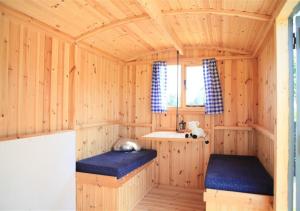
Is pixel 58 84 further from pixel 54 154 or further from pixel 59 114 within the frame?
A: pixel 54 154

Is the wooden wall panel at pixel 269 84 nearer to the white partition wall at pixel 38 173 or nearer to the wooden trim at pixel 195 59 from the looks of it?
the wooden trim at pixel 195 59

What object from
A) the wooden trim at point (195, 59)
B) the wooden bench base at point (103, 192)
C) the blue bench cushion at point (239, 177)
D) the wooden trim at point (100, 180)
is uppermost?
the wooden trim at point (195, 59)

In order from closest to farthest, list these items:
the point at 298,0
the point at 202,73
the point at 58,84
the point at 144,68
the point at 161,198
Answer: the point at 298,0
the point at 58,84
the point at 161,198
the point at 202,73
the point at 144,68

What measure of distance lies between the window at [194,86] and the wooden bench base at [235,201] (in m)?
1.94

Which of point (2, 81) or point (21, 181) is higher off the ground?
point (2, 81)

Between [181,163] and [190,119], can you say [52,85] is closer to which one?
[190,119]

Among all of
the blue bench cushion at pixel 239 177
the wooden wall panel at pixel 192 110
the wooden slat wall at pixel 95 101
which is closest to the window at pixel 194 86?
the wooden wall panel at pixel 192 110

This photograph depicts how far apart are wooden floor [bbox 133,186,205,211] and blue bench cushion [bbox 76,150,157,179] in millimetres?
603

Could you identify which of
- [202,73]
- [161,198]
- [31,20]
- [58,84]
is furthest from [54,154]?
[202,73]

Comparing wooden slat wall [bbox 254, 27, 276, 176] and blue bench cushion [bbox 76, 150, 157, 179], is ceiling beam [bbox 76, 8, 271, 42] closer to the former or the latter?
wooden slat wall [bbox 254, 27, 276, 176]

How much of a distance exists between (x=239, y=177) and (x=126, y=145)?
2.03 m

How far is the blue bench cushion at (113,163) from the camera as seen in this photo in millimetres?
2940

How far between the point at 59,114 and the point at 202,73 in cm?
256

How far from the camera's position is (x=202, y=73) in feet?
13.8
